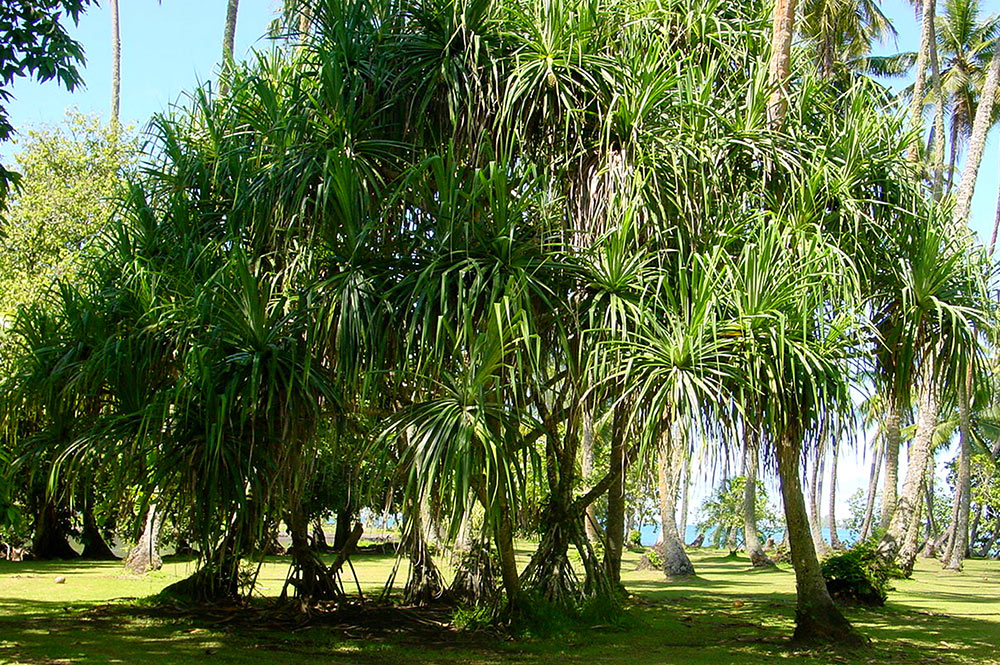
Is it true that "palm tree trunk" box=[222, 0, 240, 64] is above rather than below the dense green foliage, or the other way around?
above

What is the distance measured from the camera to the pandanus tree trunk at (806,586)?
837cm

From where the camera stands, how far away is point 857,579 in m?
12.6

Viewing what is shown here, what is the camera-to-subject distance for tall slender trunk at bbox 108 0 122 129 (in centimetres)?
2501

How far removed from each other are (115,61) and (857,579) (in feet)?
78.2

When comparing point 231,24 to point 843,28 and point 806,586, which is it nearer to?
point 843,28

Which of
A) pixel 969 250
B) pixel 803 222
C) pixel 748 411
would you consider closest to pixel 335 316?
pixel 748 411

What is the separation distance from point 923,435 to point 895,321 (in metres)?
10.1

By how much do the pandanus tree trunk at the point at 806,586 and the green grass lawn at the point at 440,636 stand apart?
276 millimetres

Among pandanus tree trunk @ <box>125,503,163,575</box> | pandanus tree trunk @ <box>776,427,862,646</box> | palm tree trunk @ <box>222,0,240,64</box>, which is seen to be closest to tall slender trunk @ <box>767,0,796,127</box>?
pandanus tree trunk @ <box>776,427,862,646</box>

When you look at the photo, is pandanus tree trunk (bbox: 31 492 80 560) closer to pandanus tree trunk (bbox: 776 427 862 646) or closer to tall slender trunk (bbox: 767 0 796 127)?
pandanus tree trunk (bbox: 776 427 862 646)

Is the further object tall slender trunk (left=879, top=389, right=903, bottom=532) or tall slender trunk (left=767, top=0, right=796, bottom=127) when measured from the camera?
tall slender trunk (left=879, top=389, right=903, bottom=532)

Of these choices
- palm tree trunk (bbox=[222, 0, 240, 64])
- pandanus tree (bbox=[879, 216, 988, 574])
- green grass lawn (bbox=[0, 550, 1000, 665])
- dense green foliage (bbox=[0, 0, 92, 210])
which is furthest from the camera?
palm tree trunk (bbox=[222, 0, 240, 64])

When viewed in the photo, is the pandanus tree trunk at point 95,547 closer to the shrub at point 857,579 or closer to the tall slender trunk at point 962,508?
the shrub at point 857,579

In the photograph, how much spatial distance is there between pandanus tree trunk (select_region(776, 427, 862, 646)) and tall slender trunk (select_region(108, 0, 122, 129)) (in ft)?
69.8
